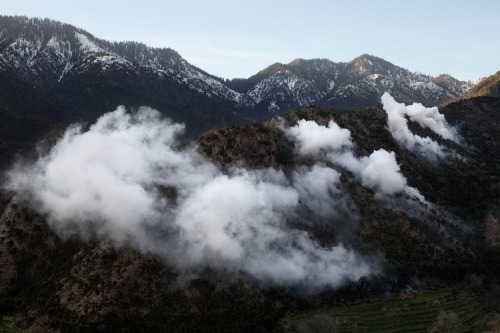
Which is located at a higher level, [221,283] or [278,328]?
[221,283]

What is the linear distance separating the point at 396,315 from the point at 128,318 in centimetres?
9255

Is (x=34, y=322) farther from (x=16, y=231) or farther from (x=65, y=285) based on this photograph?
(x=16, y=231)

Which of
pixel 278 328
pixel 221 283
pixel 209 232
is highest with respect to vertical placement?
pixel 209 232

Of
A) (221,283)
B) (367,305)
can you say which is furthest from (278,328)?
(367,305)

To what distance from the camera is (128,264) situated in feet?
579

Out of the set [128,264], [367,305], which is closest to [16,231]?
[128,264]

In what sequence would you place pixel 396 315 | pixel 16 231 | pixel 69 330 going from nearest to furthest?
pixel 69 330 < pixel 396 315 < pixel 16 231

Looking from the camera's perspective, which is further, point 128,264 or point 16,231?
point 16,231

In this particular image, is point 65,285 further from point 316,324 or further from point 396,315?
point 396,315

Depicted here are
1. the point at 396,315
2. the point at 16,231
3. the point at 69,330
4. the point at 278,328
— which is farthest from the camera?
the point at 16,231

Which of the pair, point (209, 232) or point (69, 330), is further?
point (209, 232)

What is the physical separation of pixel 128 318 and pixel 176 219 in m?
49.4

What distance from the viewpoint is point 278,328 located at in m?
166

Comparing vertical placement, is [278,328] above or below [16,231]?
below
